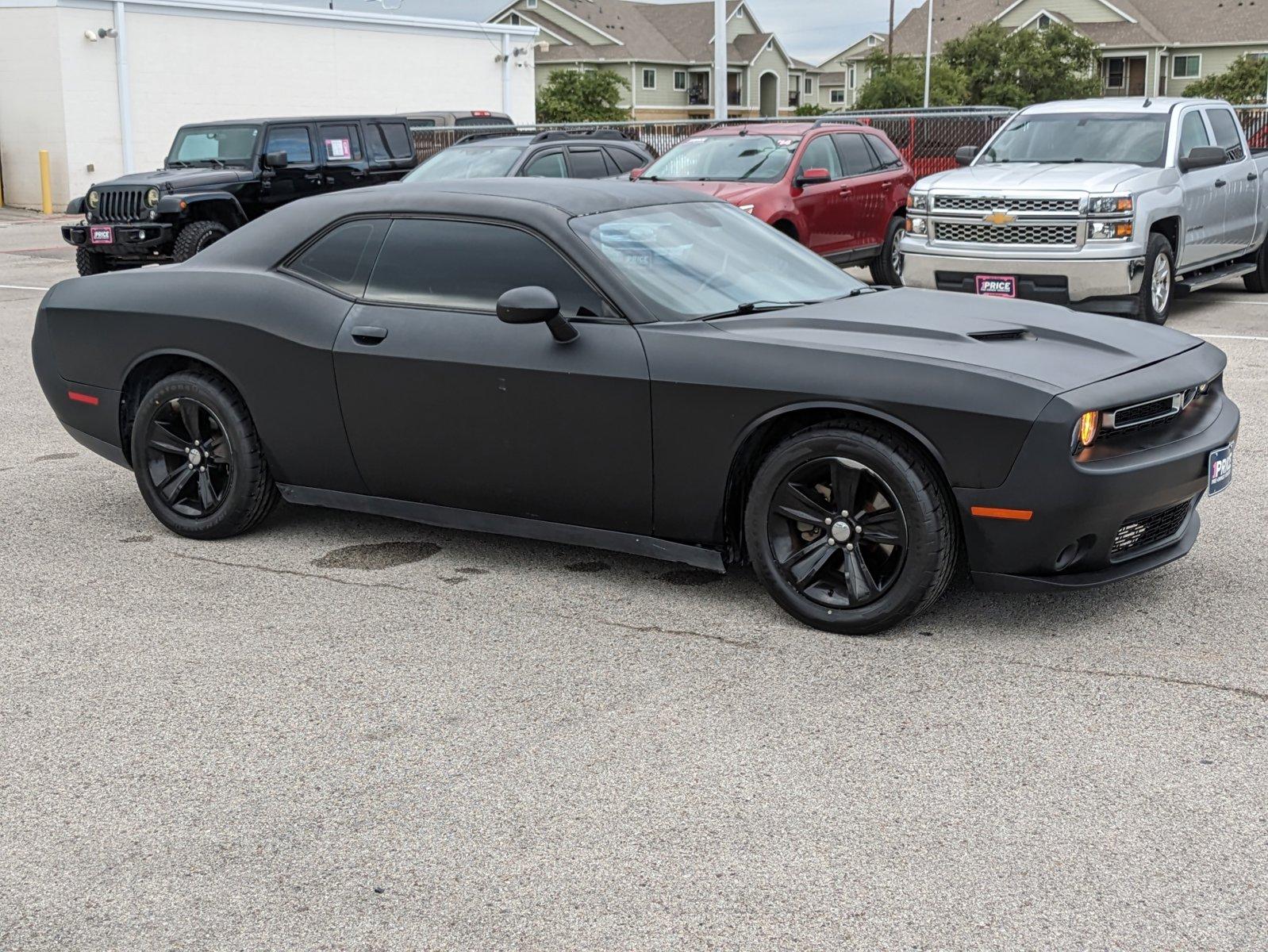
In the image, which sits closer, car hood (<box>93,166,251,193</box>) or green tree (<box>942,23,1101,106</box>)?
car hood (<box>93,166,251,193</box>)

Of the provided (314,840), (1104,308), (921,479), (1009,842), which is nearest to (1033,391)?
(921,479)

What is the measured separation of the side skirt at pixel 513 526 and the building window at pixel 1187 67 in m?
74.6

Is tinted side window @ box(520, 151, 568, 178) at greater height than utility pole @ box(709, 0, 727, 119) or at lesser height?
lesser

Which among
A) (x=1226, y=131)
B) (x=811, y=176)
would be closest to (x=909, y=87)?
(x=1226, y=131)

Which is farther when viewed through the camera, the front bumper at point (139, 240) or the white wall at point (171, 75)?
the white wall at point (171, 75)

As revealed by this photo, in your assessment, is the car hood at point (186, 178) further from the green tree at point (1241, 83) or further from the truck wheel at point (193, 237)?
the green tree at point (1241, 83)

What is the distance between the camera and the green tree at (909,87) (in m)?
62.4

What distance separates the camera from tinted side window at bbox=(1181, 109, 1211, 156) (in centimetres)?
1269

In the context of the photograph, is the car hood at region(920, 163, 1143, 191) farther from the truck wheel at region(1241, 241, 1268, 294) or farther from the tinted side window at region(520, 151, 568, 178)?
the tinted side window at region(520, 151, 568, 178)

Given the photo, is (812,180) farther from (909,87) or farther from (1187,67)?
(1187,67)

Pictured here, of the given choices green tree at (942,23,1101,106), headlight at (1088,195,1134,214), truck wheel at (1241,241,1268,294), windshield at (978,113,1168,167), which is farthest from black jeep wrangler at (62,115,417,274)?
green tree at (942,23,1101,106)

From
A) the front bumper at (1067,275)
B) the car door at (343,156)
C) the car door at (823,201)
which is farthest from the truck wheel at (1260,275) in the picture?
the car door at (343,156)

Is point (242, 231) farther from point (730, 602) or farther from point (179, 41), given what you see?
point (179, 41)

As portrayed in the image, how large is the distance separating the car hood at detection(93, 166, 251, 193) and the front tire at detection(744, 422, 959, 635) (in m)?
13.9
